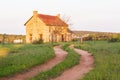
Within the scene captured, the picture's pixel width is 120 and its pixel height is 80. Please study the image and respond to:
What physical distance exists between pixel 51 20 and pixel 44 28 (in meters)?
4.14

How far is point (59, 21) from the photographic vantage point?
253 ft

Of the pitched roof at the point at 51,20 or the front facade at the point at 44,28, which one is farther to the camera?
the pitched roof at the point at 51,20

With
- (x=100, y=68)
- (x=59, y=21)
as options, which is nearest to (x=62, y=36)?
(x=59, y=21)

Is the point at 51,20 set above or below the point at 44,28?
above

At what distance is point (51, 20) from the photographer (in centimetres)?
7562

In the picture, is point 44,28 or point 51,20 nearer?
point 44,28

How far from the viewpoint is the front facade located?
7206 cm

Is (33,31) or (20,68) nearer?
(20,68)

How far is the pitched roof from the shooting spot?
72.8m

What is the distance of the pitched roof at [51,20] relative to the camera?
72825mm

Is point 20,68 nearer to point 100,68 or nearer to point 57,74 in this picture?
point 57,74

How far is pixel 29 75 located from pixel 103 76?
13.6 feet

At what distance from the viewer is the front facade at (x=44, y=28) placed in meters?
72.1

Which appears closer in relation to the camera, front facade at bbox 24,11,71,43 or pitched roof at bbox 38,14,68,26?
front facade at bbox 24,11,71,43
